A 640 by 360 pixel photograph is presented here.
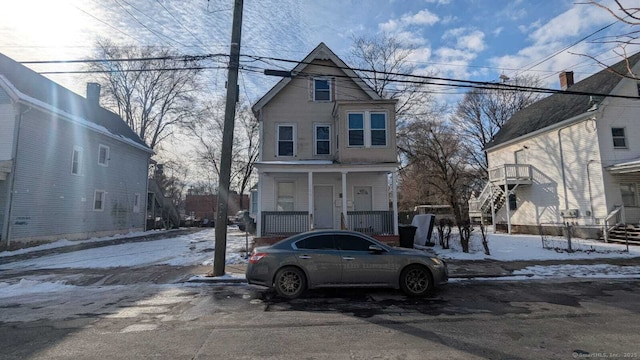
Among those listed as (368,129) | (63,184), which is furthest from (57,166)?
(368,129)

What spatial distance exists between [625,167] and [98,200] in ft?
97.6

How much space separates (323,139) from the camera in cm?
1841

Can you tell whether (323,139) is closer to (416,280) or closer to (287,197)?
(287,197)

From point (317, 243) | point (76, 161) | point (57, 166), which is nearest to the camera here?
point (317, 243)

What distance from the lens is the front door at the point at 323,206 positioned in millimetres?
17703

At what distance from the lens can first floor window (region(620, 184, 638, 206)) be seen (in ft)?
62.0

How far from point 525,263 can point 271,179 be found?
1133 cm

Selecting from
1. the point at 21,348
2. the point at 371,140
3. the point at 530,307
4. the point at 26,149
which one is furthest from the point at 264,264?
the point at 26,149

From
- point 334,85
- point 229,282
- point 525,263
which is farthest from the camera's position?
point 334,85

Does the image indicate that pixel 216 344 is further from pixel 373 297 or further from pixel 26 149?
pixel 26 149

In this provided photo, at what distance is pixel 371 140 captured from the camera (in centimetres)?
1697

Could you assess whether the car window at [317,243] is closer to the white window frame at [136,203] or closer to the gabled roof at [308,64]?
the gabled roof at [308,64]

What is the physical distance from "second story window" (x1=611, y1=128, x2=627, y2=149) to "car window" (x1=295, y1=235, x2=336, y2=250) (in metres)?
19.4

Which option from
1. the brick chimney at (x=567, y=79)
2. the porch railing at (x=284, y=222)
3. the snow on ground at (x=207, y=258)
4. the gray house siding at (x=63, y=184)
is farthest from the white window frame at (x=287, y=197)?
the brick chimney at (x=567, y=79)
